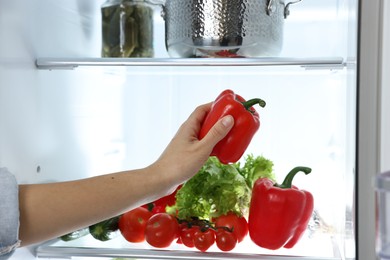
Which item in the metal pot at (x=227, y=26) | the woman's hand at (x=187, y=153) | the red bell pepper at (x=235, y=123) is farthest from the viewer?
the metal pot at (x=227, y=26)

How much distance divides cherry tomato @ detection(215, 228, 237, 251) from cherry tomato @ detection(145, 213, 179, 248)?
14cm

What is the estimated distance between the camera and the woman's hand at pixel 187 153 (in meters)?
1.45

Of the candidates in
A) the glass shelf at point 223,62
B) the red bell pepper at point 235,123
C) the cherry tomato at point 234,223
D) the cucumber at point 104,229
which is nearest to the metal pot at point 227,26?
the glass shelf at point 223,62

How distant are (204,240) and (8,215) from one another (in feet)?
2.10

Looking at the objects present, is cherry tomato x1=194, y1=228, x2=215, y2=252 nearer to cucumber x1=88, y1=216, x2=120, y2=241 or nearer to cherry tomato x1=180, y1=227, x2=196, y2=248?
cherry tomato x1=180, y1=227, x2=196, y2=248

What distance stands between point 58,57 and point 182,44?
46 cm

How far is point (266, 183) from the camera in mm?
1852

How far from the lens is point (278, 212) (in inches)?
70.7

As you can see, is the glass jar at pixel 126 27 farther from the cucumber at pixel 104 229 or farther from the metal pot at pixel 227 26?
the cucumber at pixel 104 229

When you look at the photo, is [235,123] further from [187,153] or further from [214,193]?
[214,193]

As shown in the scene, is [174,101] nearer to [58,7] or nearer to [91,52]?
[91,52]

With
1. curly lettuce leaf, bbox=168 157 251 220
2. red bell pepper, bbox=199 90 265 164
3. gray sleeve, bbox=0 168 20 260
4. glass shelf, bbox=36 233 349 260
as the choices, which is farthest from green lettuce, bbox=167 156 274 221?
gray sleeve, bbox=0 168 20 260

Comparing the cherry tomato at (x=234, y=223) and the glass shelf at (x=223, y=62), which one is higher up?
the glass shelf at (x=223, y=62)

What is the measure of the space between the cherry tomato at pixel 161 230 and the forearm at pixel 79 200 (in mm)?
390
